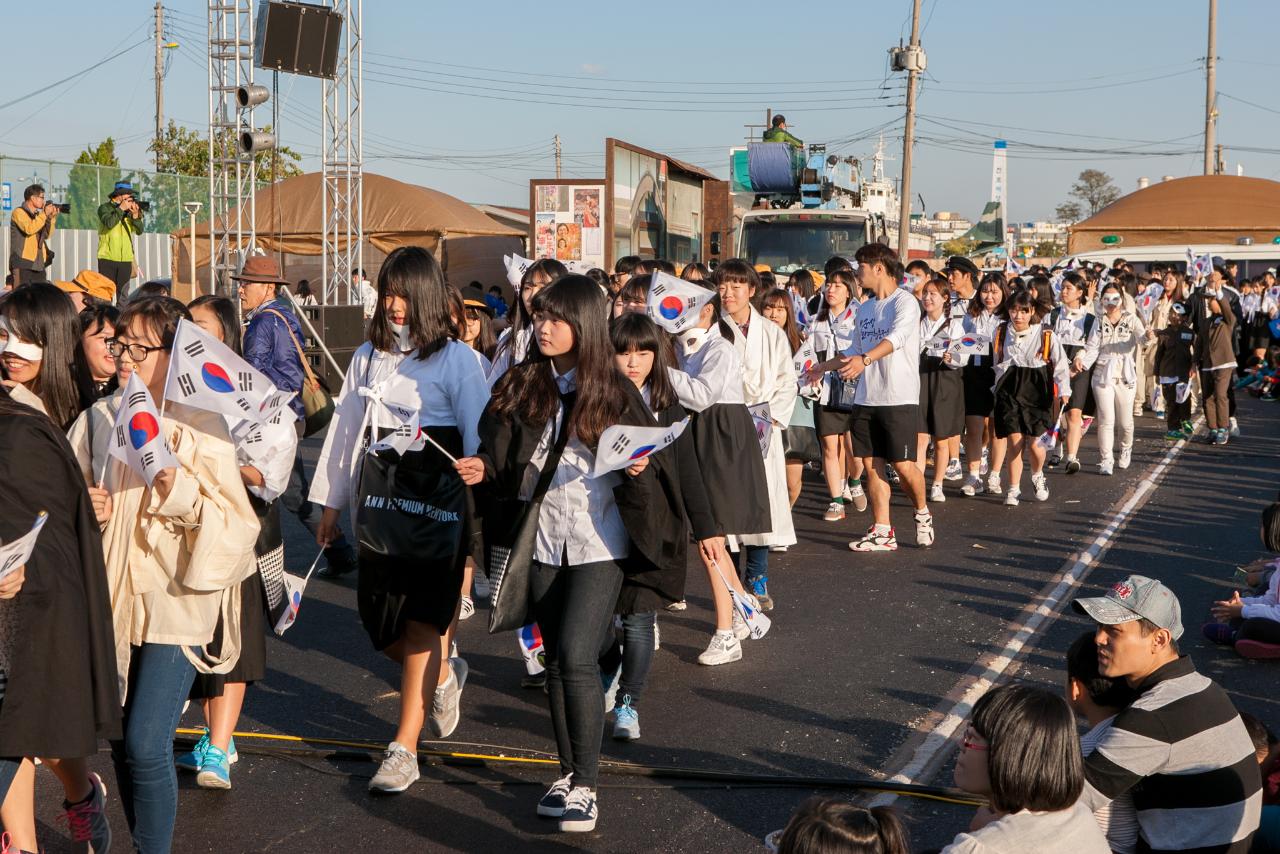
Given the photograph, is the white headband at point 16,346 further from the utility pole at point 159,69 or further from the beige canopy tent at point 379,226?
the utility pole at point 159,69

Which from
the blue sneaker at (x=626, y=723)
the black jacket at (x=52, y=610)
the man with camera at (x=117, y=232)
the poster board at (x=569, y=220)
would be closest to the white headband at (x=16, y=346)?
the black jacket at (x=52, y=610)

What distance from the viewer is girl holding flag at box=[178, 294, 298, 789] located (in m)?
4.49

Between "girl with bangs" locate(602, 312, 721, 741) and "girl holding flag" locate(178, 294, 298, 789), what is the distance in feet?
3.97

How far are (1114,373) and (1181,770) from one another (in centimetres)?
983

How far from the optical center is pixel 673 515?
4.89 metres

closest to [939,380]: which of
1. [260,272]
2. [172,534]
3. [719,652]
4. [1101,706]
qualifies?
[719,652]

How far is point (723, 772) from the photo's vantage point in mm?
5227

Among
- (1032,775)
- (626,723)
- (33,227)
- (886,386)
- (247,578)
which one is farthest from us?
(33,227)

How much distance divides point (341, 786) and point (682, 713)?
1.59m

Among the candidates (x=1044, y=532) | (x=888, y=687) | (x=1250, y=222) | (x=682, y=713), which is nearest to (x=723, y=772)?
(x=682, y=713)

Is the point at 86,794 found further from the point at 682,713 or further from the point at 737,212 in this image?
the point at 737,212

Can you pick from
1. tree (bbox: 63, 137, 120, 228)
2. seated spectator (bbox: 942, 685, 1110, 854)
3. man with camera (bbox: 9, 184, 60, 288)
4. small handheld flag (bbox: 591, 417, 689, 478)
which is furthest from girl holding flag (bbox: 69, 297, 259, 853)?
tree (bbox: 63, 137, 120, 228)

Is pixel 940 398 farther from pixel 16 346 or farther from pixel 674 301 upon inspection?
pixel 16 346

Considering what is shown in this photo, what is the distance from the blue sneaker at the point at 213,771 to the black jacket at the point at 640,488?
4.30 feet
